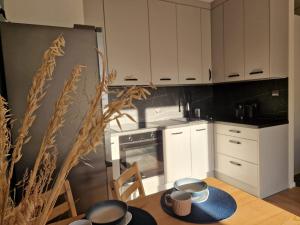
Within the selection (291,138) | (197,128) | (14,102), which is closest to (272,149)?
(291,138)

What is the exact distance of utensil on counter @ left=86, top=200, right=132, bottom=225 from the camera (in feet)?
2.72

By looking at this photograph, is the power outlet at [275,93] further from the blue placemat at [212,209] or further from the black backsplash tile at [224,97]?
the blue placemat at [212,209]

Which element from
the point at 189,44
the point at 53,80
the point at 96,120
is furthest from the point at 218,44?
the point at 96,120

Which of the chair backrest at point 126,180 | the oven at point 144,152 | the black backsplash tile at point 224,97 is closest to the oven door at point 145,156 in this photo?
the oven at point 144,152

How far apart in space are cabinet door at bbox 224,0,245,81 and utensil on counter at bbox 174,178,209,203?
2.00m

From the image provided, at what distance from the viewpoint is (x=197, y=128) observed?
9.11ft

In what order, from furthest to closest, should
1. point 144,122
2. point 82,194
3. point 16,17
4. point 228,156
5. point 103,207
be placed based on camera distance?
point 144,122
point 228,156
point 16,17
point 82,194
point 103,207

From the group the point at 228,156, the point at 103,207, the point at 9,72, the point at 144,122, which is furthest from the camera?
the point at 144,122

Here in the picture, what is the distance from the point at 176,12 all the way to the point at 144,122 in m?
1.48

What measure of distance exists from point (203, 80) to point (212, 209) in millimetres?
2375

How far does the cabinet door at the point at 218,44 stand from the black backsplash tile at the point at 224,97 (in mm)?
336

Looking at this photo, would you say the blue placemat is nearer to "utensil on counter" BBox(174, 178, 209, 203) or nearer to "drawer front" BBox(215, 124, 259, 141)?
"utensil on counter" BBox(174, 178, 209, 203)

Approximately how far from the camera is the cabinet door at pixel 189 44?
113 inches

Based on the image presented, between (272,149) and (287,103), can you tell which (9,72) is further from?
(287,103)
